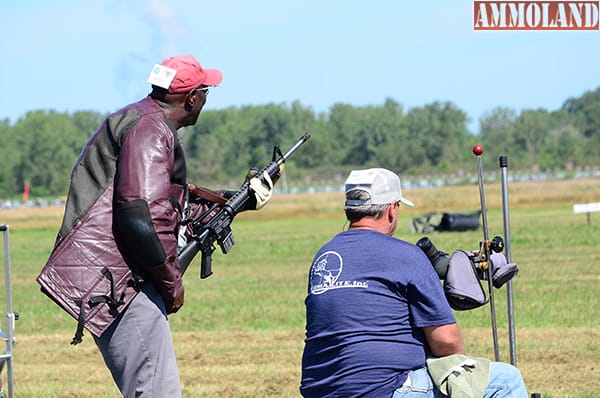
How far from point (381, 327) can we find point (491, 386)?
520 millimetres

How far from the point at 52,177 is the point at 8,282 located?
129158mm

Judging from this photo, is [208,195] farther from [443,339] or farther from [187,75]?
[443,339]

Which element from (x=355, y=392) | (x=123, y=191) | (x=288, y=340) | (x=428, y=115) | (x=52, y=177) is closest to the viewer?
→ (x=355, y=392)

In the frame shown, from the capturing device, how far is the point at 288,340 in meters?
11.1

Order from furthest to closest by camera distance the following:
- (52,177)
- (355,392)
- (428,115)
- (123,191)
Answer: (428,115) → (52,177) → (123,191) → (355,392)

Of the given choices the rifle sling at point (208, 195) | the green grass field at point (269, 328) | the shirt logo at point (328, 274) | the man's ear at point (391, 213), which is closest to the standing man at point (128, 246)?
the rifle sling at point (208, 195)

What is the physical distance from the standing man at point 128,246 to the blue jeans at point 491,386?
1160 mm

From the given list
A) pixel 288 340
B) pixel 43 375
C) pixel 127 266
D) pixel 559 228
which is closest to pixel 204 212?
pixel 127 266

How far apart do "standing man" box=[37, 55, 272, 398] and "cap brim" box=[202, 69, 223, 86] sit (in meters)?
0.15

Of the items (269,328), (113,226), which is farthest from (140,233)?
(269,328)

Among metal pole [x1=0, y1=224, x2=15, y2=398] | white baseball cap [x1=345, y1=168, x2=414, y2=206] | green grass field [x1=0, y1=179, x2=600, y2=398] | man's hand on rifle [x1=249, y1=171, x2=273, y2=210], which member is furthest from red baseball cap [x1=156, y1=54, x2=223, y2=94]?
green grass field [x1=0, y1=179, x2=600, y2=398]

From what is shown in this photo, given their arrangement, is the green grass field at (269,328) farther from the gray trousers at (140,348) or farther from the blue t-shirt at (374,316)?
the blue t-shirt at (374,316)

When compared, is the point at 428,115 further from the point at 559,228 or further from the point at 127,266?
the point at 127,266

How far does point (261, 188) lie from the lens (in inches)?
217
